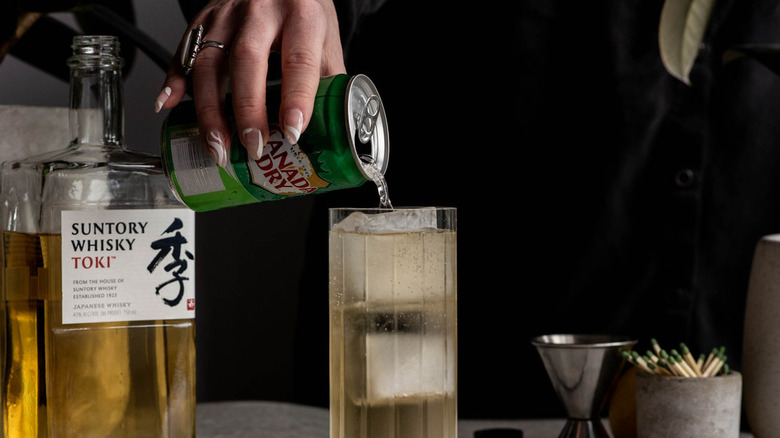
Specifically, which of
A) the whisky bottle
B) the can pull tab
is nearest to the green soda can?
the can pull tab

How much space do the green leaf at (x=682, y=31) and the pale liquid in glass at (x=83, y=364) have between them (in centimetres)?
63

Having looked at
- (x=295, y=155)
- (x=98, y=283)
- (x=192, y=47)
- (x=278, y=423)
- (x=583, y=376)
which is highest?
(x=192, y=47)

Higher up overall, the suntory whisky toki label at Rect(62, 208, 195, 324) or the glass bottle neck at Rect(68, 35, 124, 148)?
the glass bottle neck at Rect(68, 35, 124, 148)

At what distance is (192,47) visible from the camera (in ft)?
2.97

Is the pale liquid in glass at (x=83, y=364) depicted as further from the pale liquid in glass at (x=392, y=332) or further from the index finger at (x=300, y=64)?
A: the index finger at (x=300, y=64)

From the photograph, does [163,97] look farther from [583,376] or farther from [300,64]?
[583,376]

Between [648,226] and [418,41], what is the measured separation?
0.53 meters

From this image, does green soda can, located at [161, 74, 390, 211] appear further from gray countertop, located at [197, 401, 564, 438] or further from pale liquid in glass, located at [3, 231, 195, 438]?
gray countertop, located at [197, 401, 564, 438]

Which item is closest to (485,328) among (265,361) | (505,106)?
(505,106)

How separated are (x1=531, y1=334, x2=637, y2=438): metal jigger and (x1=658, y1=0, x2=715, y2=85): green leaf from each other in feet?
1.11

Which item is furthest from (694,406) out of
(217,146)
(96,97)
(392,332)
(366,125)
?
(96,97)

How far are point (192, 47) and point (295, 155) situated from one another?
0.61ft

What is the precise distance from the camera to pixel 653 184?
4.91 ft

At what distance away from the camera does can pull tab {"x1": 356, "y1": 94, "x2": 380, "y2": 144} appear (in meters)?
0.84
